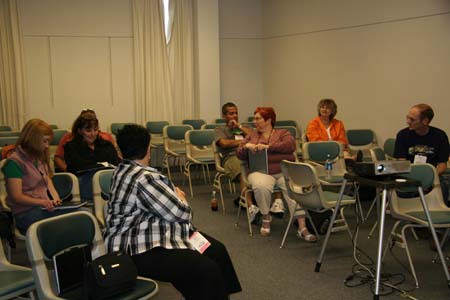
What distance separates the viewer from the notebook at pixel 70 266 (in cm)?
246

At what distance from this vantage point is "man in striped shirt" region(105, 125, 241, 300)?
2580 millimetres

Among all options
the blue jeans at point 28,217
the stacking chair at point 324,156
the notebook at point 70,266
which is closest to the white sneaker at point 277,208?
the stacking chair at point 324,156

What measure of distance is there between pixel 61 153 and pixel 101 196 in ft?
4.63

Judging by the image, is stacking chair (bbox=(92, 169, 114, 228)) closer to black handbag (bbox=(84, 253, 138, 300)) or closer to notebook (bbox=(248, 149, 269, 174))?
black handbag (bbox=(84, 253, 138, 300))

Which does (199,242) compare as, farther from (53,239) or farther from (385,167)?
(385,167)

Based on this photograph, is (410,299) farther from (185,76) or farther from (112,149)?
(185,76)

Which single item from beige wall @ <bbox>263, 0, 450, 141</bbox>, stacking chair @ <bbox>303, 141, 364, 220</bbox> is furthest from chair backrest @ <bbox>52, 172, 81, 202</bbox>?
beige wall @ <bbox>263, 0, 450, 141</bbox>

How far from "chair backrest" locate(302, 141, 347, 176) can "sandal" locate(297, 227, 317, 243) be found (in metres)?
0.78

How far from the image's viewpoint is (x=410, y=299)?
3398 millimetres

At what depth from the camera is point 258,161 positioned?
5.00 meters

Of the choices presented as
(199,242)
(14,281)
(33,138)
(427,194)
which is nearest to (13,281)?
(14,281)

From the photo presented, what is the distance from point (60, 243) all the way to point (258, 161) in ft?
9.09

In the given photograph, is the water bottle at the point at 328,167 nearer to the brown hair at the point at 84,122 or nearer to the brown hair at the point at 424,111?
the brown hair at the point at 424,111

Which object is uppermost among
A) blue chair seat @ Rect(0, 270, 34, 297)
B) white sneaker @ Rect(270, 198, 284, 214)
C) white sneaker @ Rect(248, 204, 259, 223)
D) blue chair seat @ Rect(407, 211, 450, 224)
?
blue chair seat @ Rect(407, 211, 450, 224)
